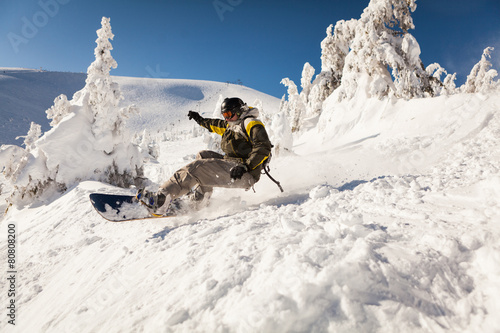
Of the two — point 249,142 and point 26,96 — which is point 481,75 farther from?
point 26,96

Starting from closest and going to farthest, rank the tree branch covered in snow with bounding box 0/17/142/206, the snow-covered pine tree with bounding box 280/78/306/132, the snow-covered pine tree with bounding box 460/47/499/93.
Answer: the tree branch covered in snow with bounding box 0/17/142/206, the snow-covered pine tree with bounding box 460/47/499/93, the snow-covered pine tree with bounding box 280/78/306/132

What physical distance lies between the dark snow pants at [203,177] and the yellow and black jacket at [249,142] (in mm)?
214

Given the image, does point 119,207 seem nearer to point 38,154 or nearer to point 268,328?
point 268,328

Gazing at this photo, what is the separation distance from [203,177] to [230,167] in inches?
18.4

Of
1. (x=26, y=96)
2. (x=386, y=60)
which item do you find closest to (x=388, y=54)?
(x=386, y=60)

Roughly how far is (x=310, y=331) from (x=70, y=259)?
347cm

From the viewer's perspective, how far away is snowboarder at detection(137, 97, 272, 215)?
376cm

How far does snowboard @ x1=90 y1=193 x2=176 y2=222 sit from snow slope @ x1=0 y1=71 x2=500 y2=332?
0.14m

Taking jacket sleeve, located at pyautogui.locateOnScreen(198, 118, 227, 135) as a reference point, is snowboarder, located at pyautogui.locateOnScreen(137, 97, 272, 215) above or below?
below

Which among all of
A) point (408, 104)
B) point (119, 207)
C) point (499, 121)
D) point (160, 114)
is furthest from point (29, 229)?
point (160, 114)

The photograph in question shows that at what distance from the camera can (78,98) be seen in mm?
10125

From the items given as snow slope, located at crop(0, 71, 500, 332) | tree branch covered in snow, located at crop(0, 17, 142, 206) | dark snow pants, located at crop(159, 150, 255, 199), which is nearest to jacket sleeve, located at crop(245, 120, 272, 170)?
dark snow pants, located at crop(159, 150, 255, 199)

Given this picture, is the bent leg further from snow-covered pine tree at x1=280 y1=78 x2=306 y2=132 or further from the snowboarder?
snow-covered pine tree at x1=280 y1=78 x2=306 y2=132

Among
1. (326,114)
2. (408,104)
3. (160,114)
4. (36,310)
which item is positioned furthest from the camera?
(160,114)
